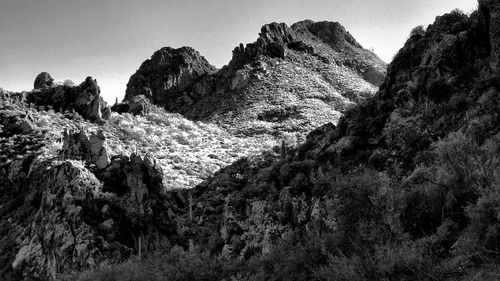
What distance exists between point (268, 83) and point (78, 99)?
109ft

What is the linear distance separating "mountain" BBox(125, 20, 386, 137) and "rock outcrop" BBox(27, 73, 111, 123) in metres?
16.8

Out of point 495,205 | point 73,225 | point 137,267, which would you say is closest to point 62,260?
point 73,225

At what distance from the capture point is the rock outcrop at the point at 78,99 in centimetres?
4772

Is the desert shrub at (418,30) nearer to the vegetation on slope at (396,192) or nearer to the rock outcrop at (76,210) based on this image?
the vegetation on slope at (396,192)

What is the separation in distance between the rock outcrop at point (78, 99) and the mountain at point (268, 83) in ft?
55.1

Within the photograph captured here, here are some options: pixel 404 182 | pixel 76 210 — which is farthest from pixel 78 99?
pixel 404 182

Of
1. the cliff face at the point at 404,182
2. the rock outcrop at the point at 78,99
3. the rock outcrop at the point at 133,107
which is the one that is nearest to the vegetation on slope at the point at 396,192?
the cliff face at the point at 404,182

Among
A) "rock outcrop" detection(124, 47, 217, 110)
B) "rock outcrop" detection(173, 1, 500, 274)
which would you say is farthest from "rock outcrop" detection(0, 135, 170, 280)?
"rock outcrop" detection(124, 47, 217, 110)

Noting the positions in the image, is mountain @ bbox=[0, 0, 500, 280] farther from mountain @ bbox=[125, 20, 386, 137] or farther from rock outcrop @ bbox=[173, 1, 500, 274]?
mountain @ bbox=[125, 20, 386, 137]

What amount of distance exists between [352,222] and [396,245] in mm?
2622

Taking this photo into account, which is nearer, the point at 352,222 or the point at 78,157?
the point at 352,222

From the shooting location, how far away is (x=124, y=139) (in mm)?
44219

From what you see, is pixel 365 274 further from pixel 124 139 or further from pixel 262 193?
pixel 124 139

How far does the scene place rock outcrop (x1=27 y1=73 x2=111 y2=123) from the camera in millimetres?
47719
